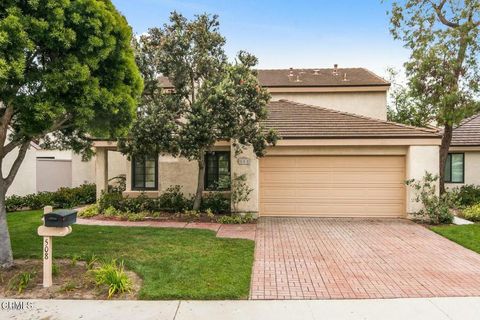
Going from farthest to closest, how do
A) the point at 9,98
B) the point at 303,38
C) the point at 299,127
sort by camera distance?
the point at 303,38, the point at 299,127, the point at 9,98

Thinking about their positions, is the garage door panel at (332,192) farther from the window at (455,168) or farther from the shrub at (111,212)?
the window at (455,168)

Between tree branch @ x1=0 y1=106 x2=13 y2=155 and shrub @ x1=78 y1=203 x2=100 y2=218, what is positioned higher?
tree branch @ x1=0 y1=106 x2=13 y2=155

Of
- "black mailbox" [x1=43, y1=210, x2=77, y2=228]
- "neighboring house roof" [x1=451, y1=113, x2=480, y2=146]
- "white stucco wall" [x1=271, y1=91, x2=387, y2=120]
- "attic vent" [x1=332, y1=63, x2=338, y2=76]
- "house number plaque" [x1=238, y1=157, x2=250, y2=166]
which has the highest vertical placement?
"attic vent" [x1=332, y1=63, x2=338, y2=76]

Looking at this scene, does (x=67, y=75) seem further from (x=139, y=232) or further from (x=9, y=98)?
(x=139, y=232)

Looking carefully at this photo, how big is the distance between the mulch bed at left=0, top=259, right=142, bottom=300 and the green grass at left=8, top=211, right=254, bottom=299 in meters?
0.49

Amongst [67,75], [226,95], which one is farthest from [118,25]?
[226,95]

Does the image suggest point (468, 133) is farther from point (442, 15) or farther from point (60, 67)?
point (60, 67)

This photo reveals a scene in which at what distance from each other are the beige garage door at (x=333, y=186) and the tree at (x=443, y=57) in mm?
3682

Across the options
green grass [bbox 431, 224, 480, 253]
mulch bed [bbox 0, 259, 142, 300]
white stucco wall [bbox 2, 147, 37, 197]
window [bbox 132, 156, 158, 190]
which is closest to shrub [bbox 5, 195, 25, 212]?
white stucco wall [bbox 2, 147, 37, 197]

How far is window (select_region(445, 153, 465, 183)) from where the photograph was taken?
56.4 ft

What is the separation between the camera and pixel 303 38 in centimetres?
1888

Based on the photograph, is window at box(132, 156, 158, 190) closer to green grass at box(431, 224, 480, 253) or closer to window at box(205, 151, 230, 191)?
window at box(205, 151, 230, 191)

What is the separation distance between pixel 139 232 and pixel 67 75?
560cm

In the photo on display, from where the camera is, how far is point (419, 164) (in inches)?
491
